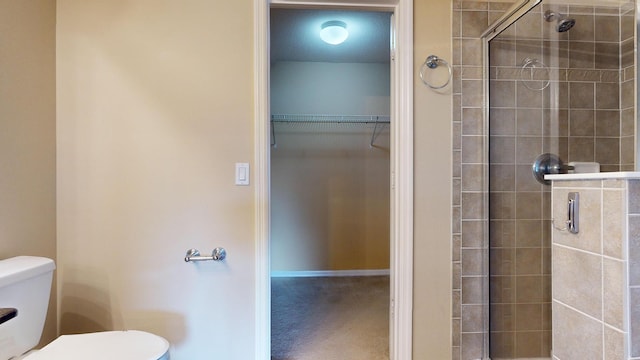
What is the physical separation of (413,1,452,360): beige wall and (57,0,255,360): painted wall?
857mm

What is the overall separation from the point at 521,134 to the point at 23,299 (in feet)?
7.61

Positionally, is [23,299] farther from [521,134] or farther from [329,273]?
[329,273]

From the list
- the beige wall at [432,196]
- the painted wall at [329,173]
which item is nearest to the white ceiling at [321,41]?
the painted wall at [329,173]

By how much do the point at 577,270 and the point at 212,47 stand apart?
1.65 meters

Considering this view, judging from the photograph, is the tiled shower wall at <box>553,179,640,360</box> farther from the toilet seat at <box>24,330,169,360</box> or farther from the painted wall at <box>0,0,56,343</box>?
the painted wall at <box>0,0,56,343</box>

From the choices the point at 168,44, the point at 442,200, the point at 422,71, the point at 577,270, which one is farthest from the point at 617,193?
the point at 168,44

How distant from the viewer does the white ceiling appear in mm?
2168

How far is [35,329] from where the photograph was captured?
1096 millimetres

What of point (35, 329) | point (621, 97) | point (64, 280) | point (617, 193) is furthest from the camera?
point (621, 97)

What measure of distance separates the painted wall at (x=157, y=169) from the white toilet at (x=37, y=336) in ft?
0.93

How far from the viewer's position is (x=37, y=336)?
111 cm

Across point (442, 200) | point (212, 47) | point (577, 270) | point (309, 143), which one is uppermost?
point (212, 47)

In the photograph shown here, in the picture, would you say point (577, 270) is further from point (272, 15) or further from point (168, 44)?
point (272, 15)

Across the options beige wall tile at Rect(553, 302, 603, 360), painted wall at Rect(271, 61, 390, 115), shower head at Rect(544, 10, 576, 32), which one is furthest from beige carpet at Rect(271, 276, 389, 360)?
shower head at Rect(544, 10, 576, 32)
